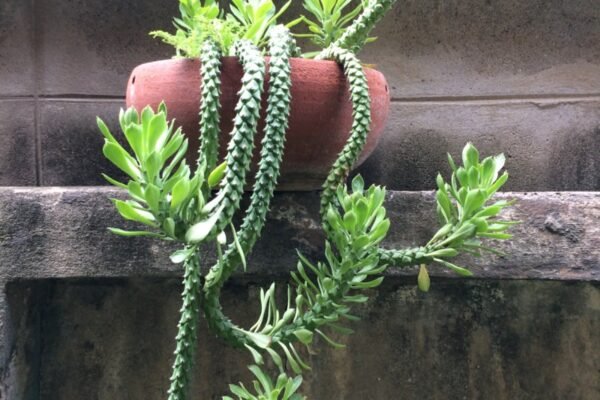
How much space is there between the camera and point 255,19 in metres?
0.76

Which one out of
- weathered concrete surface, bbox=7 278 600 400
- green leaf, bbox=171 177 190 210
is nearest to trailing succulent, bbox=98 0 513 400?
green leaf, bbox=171 177 190 210

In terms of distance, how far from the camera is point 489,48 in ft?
3.98

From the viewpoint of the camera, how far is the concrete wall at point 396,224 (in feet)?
2.75

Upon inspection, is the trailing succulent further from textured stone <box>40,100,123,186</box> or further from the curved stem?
textured stone <box>40,100,123,186</box>

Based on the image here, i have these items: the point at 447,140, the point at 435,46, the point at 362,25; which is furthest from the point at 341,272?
the point at 435,46

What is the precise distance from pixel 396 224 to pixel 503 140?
478 millimetres

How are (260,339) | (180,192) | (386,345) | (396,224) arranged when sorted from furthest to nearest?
(386,345) → (396,224) → (260,339) → (180,192)

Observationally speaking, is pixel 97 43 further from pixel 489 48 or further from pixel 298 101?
pixel 489 48

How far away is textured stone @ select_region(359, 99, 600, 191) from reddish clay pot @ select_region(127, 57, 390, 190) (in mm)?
406

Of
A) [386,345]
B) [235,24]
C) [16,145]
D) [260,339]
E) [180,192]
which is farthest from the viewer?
[16,145]

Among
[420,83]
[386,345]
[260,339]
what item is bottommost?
[386,345]

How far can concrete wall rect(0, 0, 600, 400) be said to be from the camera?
0.84 m

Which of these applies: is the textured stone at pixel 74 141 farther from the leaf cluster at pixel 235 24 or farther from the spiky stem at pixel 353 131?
the spiky stem at pixel 353 131

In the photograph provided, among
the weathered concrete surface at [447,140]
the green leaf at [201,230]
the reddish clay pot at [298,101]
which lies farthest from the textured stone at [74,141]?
the green leaf at [201,230]
